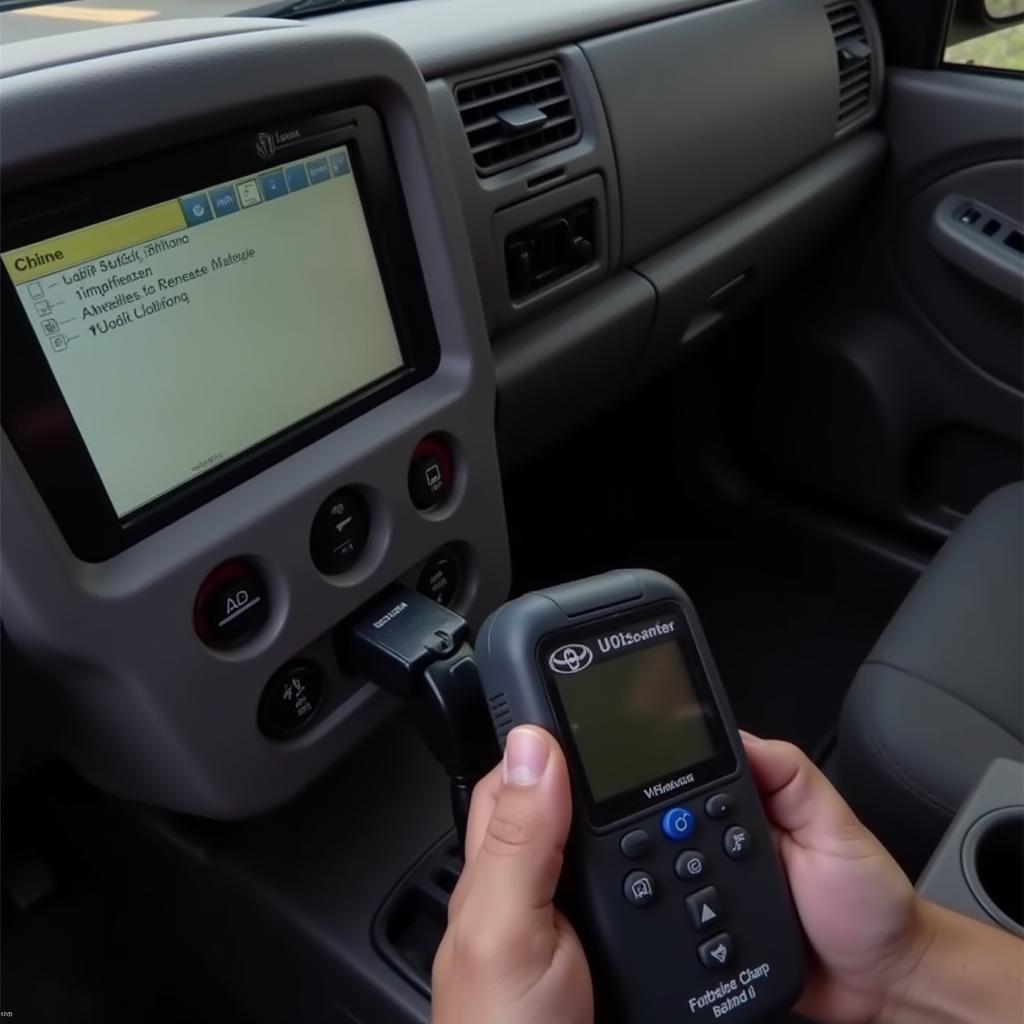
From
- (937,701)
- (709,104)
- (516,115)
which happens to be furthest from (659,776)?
(709,104)

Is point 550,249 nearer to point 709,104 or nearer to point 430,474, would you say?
point 709,104

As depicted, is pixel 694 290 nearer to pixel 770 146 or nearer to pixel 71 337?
pixel 770 146

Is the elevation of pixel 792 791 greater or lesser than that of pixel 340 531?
lesser

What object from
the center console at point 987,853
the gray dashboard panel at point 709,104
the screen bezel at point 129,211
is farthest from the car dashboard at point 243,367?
the center console at point 987,853

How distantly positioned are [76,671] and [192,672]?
2.4 inches

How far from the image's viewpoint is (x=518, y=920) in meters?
0.55

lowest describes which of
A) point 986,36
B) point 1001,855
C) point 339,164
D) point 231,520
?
point 1001,855

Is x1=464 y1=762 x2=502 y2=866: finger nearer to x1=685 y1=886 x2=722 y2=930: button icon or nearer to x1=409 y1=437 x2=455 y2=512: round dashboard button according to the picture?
x1=685 y1=886 x2=722 y2=930: button icon

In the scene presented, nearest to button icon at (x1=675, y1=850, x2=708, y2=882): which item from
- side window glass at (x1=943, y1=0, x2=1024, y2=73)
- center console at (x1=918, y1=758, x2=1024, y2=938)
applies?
center console at (x1=918, y1=758, x2=1024, y2=938)

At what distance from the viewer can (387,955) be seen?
78 cm

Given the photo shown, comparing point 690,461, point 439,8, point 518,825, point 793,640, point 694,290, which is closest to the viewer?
point 518,825

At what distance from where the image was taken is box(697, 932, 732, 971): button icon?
0.60 meters

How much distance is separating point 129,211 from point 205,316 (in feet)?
0.23

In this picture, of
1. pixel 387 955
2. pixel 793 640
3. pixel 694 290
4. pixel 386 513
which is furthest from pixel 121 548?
pixel 793 640
